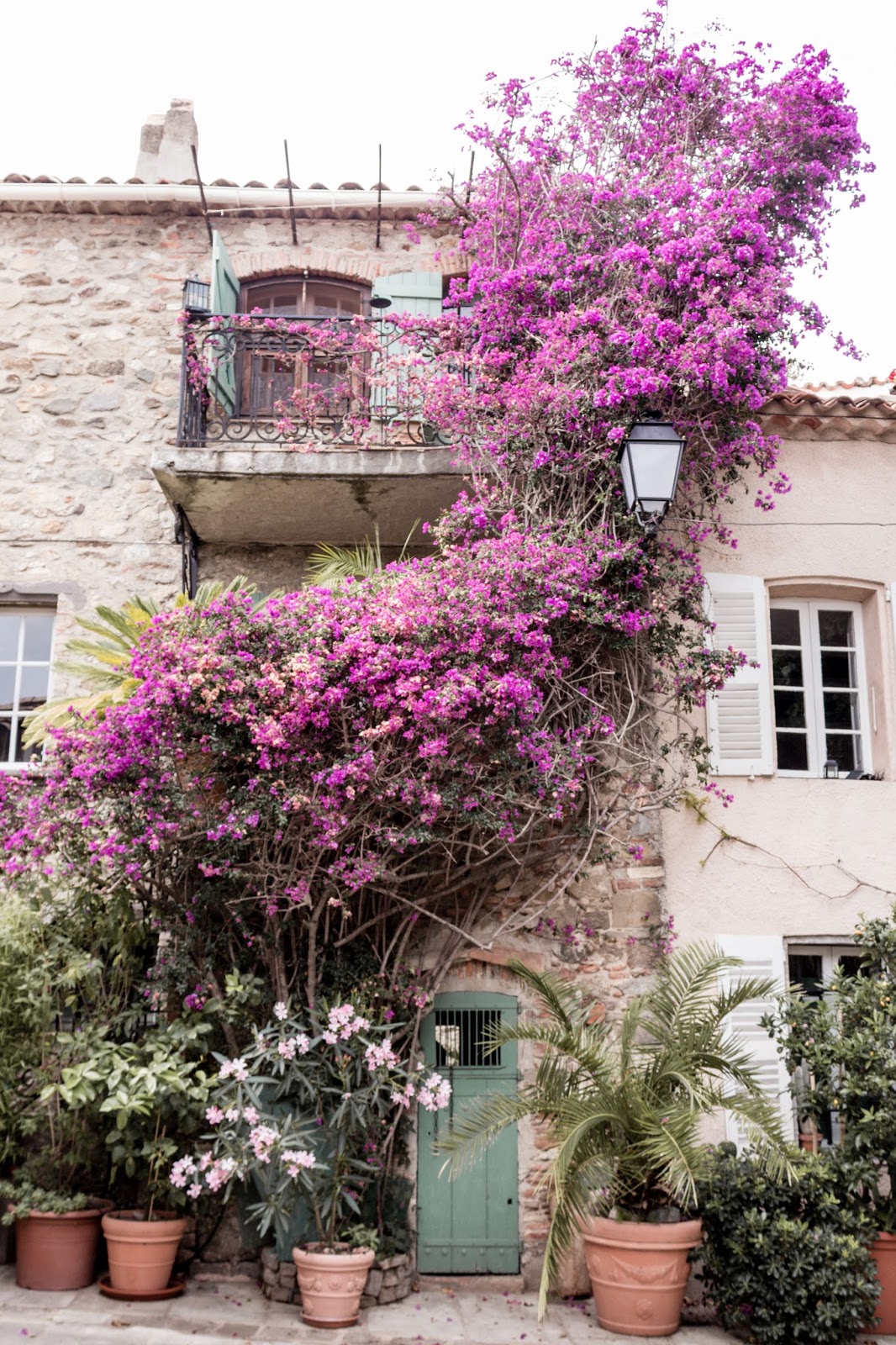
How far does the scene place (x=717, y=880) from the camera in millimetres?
8461

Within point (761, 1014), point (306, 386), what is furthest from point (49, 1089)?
point (306, 386)

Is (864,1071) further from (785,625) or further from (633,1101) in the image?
(785,625)

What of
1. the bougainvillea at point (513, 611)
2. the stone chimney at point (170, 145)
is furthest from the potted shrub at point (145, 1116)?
the stone chimney at point (170, 145)

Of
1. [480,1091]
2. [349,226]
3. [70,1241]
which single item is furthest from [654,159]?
[70,1241]

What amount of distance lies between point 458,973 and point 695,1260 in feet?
7.63

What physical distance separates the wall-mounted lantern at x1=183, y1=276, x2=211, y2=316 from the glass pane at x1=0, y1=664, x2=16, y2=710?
3186 millimetres

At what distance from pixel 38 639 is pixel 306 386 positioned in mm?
2960

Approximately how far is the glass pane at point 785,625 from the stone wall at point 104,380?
12.4 ft

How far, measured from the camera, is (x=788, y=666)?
9242 mm

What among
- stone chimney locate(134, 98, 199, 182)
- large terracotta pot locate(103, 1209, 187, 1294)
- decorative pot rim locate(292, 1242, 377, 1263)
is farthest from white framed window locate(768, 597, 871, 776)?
stone chimney locate(134, 98, 199, 182)

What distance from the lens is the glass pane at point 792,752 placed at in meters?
9.03

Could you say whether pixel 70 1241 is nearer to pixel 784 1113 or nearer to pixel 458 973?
pixel 458 973

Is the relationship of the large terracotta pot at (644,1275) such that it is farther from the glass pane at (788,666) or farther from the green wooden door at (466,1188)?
the glass pane at (788,666)

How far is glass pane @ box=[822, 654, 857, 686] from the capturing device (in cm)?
929
